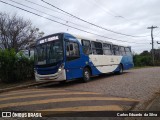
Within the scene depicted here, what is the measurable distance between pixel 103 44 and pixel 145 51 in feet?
208

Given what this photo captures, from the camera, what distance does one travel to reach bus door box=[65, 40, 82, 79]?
46.8 feet

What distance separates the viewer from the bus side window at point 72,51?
47.1 ft

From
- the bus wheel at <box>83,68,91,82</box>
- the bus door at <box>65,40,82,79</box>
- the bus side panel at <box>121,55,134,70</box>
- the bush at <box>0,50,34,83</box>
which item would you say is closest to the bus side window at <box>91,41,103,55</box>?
the bus wheel at <box>83,68,91,82</box>

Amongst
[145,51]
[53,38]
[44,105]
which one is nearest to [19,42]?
[53,38]

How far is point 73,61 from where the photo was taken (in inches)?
583

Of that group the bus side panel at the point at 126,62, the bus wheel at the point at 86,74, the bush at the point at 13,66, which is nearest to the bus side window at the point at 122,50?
the bus side panel at the point at 126,62

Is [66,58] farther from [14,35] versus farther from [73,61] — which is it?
[14,35]

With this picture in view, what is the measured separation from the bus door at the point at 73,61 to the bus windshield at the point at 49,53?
51 cm

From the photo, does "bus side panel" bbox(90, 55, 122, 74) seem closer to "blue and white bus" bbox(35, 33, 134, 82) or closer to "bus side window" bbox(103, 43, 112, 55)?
"blue and white bus" bbox(35, 33, 134, 82)

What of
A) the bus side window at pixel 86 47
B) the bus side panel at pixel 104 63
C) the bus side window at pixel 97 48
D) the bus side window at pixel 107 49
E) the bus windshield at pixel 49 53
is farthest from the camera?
the bus side window at pixel 107 49

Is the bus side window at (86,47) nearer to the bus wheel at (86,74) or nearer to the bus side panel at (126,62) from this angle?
the bus wheel at (86,74)

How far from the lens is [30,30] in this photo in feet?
159

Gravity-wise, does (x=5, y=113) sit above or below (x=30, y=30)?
below

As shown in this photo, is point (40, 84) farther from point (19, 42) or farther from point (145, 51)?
point (145, 51)
